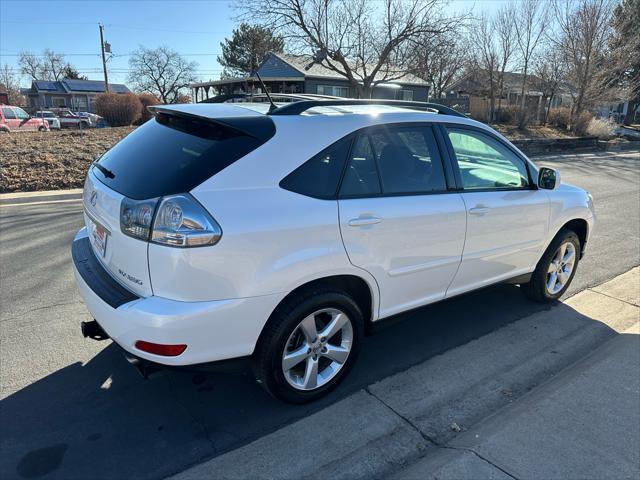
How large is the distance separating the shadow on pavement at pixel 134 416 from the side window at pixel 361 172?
0.98m

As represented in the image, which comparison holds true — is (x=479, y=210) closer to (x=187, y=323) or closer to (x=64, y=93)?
(x=187, y=323)

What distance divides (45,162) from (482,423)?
1138 cm

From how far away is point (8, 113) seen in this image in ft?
88.0

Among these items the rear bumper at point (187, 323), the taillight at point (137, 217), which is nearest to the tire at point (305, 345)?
the rear bumper at point (187, 323)

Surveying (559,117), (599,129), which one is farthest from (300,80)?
(599,129)

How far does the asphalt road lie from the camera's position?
2469mm

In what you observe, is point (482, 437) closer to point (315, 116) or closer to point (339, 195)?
point (339, 195)

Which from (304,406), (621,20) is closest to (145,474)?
(304,406)

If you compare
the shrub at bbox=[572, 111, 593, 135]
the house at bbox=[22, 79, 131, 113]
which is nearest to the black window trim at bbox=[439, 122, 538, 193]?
the shrub at bbox=[572, 111, 593, 135]

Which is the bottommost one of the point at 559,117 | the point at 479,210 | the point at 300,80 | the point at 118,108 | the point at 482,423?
the point at 482,423

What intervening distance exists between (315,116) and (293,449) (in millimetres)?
1854

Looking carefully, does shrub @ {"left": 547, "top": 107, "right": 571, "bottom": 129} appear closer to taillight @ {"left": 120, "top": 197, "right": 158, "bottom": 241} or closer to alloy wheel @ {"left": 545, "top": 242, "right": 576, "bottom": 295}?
alloy wheel @ {"left": 545, "top": 242, "right": 576, "bottom": 295}

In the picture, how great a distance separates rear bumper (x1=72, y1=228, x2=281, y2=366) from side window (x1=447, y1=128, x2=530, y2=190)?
6.08 ft

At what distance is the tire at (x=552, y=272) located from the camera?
4.26 meters
